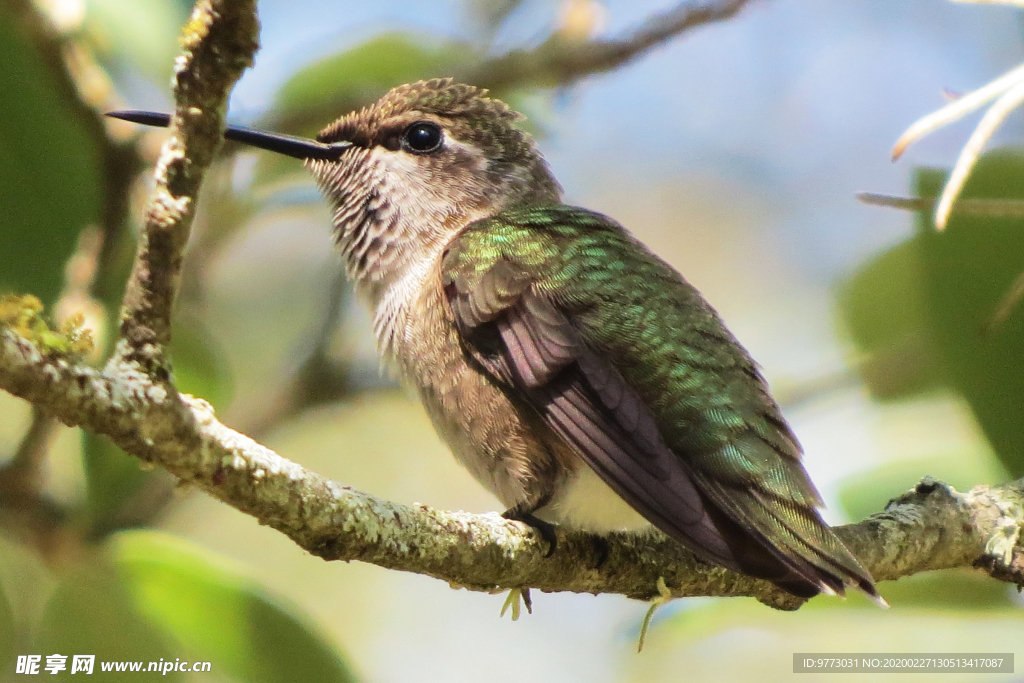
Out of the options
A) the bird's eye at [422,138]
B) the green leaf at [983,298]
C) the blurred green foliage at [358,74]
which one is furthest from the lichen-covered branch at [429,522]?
the blurred green foliage at [358,74]

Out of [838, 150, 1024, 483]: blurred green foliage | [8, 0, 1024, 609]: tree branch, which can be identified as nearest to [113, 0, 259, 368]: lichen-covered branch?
[8, 0, 1024, 609]: tree branch

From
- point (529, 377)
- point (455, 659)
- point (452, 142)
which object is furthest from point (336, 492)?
point (455, 659)

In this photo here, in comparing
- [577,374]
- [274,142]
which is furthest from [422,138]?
[577,374]

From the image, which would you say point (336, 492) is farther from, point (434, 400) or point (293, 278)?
point (293, 278)

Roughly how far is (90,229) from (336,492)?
89.4 inches

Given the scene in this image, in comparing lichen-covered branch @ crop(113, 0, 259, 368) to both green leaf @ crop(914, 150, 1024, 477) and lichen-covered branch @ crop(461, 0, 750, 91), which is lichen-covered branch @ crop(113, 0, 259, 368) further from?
lichen-covered branch @ crop(461, 0, 750, 91)

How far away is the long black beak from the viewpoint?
3.61 metres

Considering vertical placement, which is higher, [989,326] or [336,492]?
[989,326]

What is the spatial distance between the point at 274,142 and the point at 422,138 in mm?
713

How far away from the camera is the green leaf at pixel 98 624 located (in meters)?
3.28

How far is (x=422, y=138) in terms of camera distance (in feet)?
15.6

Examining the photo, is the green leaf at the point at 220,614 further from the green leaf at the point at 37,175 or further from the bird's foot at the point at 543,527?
the green leaf at the point at 37,175

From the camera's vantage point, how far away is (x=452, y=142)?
4.81 m

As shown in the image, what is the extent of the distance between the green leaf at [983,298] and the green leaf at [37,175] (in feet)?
9.48
